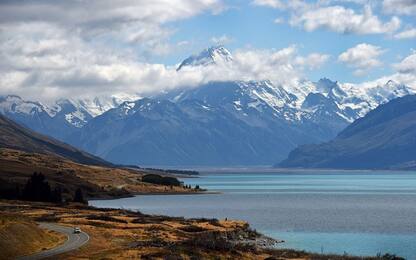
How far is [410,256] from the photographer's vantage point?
324 ft

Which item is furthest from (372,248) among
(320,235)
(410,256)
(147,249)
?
(147,249)

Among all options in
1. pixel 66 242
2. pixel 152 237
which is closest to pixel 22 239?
pixel 66 242

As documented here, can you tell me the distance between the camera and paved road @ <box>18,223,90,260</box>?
72.6 meters

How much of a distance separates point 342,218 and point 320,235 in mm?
37533

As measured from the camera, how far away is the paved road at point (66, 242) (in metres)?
72.6

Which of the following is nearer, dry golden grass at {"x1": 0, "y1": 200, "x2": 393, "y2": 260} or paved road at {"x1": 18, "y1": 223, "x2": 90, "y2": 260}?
paved road at {"x1": 18, "y1": 223, "x2": 90, "y2": 260}

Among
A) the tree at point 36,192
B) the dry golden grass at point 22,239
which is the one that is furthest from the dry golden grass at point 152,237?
the tree at point 36,192

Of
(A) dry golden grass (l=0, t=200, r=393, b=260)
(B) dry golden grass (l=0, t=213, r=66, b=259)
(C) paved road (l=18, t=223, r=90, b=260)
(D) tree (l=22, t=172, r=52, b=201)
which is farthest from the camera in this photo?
(D) tree (l=22, t=172, r=52, b=201)

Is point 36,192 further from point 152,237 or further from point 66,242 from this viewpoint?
point 66,242

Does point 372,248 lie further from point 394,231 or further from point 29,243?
point 29,243

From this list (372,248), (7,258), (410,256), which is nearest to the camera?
(7,258)

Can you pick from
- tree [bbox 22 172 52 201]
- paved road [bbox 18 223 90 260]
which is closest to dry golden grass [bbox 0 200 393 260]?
paved road [bbox 18 223 90 260]

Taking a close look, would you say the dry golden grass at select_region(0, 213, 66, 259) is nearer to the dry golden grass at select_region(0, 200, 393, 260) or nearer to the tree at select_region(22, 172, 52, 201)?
the dry golden grass at select_region(0, 200, 393, 260)

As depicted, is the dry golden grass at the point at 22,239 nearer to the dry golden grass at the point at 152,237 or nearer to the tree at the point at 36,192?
the dry golden grass at the point at 152,237
